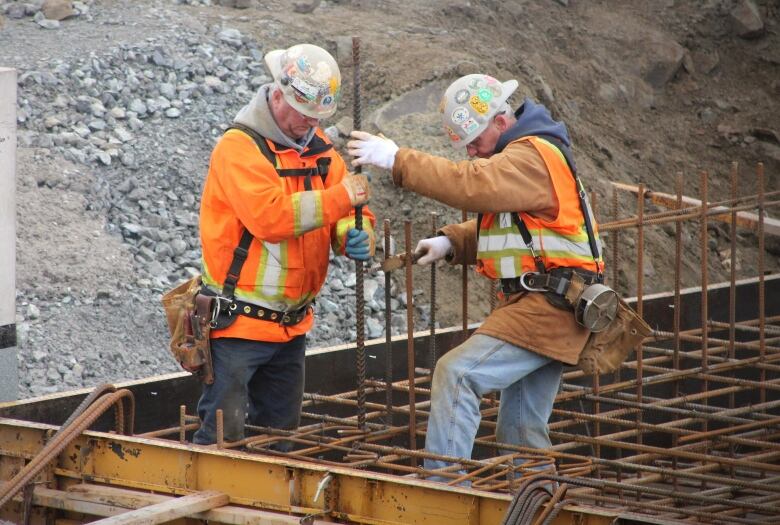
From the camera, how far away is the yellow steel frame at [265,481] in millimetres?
4539

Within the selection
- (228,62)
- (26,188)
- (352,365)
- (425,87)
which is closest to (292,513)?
(352,365)

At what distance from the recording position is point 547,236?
5172mm

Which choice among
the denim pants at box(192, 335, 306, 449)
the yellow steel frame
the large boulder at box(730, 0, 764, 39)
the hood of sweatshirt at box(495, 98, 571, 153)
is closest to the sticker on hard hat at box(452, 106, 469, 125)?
the hood of sweatshirt at box(495, 98, 571, 153)

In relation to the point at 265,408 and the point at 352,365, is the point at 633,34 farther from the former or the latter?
the point at 265,408

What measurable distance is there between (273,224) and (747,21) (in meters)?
11.9

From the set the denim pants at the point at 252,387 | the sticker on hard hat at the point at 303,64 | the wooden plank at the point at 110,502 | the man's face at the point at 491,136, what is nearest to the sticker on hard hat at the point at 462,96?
the man's face at the point at 491,136

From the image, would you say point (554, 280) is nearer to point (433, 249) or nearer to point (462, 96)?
point (433, 249)

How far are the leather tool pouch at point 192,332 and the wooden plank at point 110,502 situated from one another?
60 cm

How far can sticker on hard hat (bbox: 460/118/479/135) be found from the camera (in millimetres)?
5191

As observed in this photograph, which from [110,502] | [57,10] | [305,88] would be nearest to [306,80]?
[305,88]

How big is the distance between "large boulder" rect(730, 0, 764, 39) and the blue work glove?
11.5 metres

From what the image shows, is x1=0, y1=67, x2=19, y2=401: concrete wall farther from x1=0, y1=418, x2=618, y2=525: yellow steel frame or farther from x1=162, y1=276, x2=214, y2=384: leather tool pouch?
x1=162, y1=276, x2=214, y2=384: leather tool pouch

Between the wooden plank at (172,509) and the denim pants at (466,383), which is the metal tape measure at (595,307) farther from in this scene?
the wooden plank at (172,509)

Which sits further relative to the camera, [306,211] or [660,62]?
[660,62]
